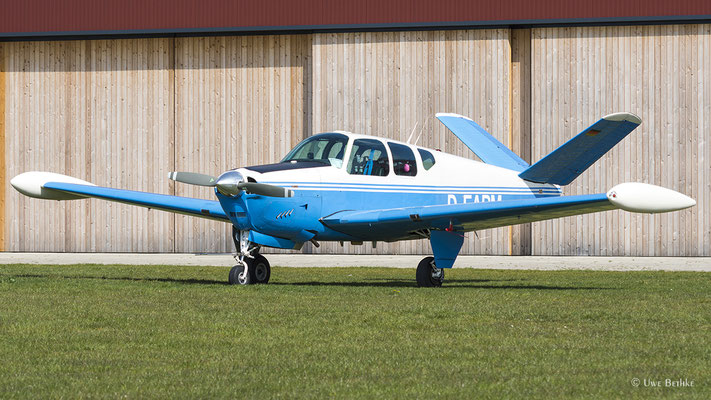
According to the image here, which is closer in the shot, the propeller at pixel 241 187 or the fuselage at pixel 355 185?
the propeller at pixel 241 187

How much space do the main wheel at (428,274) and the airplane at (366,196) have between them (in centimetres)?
2

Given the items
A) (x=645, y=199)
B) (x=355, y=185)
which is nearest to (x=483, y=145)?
(x=355, y=185)

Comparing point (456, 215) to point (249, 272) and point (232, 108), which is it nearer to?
point (249, 272)

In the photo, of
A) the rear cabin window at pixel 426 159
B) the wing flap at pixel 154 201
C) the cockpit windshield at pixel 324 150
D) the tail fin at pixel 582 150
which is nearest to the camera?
the tail fin at pixel 582 150

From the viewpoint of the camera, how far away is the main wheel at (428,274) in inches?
596

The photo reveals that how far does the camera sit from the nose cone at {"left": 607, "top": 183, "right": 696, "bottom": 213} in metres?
12.0

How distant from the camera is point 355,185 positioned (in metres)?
14.8

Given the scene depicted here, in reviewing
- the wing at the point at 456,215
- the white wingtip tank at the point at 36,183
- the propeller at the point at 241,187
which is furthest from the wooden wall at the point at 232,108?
the propeller at the point at 241,187

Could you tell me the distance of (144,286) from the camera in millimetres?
14180

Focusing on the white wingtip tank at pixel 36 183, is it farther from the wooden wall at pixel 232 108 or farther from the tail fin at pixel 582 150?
the wooden wall at pixel 232 108

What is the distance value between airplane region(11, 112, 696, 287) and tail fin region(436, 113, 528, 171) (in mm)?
1275

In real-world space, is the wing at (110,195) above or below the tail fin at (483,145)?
below

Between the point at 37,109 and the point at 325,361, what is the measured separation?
24893 mm

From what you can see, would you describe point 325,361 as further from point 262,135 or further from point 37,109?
point 37,109
